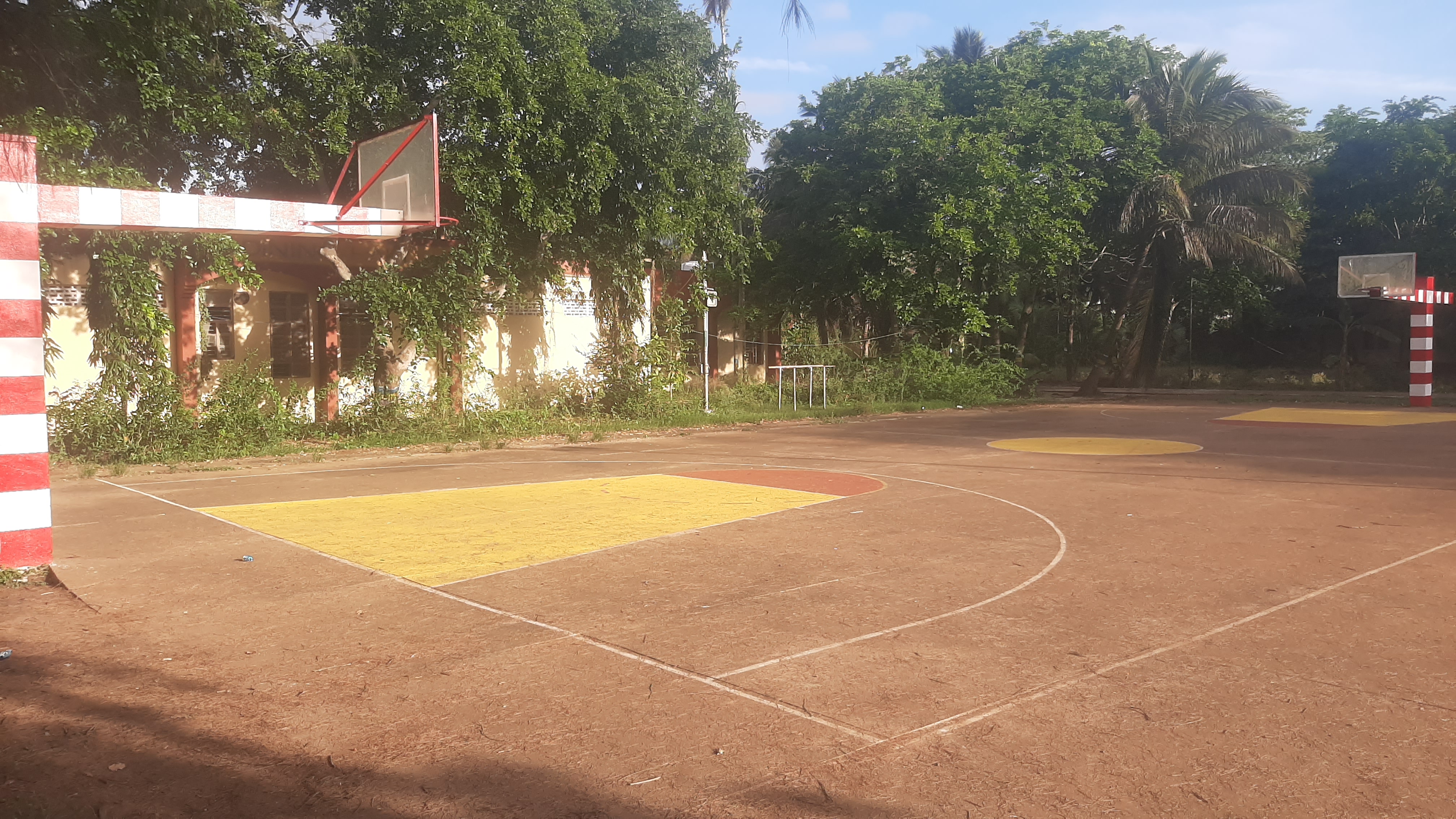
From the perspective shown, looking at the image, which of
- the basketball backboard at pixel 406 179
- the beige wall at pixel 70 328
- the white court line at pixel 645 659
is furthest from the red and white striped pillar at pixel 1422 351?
the beige wall at pixel 70 328

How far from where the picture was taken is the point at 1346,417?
19.4m

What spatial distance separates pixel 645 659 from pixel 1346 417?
1964cm

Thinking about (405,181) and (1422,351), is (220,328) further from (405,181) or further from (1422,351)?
(1422,351)

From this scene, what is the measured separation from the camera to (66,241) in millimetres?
13055

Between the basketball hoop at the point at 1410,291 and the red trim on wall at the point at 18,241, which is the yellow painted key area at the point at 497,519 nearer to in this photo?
the red trim on wall at the point at 18,241

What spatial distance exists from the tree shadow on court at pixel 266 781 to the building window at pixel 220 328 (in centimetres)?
1276

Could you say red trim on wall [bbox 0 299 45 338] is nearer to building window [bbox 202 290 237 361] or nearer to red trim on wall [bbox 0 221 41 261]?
red trim on wall [bbox 0 221 41 261]

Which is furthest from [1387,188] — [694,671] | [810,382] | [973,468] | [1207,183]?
[694,671]

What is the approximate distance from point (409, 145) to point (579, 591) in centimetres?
464

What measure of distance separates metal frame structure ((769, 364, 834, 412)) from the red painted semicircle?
894 centimetres

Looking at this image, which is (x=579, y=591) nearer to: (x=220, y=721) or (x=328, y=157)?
(x=220, y=721)

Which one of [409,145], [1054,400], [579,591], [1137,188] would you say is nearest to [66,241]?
[409,145]

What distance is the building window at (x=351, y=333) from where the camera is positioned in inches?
654

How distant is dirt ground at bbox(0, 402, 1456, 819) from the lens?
3168 millimetres
